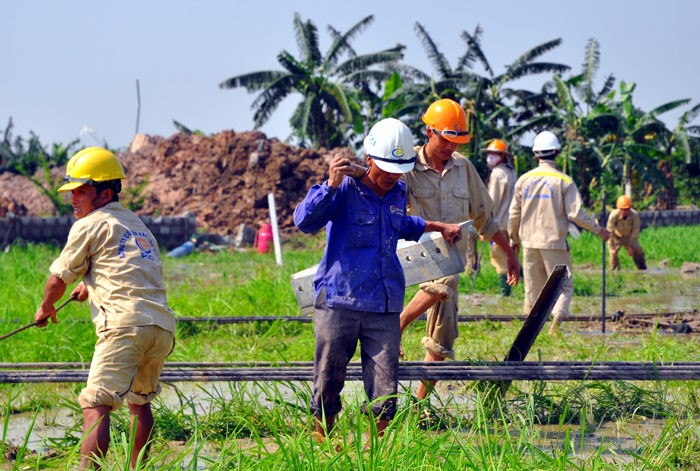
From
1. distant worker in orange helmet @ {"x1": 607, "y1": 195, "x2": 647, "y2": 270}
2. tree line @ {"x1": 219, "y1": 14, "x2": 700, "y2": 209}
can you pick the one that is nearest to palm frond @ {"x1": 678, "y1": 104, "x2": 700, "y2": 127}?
tree line @ {"x1": 219, "y1": 14, "x2": 700, "y2": 209}

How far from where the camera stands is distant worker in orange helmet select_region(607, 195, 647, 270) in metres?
15.1

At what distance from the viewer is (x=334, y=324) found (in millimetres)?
4332

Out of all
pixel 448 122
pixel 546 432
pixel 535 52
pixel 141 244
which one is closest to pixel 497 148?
pixel 448 122

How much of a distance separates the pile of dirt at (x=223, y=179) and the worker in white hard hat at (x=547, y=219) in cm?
1544

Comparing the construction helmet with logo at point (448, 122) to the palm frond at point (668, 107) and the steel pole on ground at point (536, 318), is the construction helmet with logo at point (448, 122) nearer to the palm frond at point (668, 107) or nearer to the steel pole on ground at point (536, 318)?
the steel pole on ground at point (536, 318)

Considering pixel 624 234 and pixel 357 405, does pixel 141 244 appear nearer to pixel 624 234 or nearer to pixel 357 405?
pixel 357 405

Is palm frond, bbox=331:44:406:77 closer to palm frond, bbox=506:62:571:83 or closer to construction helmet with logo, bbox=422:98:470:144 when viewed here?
palm frond, bbox=506:62:571:83

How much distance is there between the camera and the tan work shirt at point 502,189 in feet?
34.7

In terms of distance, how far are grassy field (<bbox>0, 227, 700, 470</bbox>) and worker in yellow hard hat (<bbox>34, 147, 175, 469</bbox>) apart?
191 millimetres

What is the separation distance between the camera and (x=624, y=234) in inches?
595

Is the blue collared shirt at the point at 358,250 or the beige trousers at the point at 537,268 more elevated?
the blue collared shirt at the point at 358,250

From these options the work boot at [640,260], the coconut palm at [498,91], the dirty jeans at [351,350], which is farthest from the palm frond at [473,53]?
the dirty jeans at [351,350]

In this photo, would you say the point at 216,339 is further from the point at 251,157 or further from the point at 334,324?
the point at 251,157

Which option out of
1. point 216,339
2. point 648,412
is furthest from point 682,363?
point 216,339
